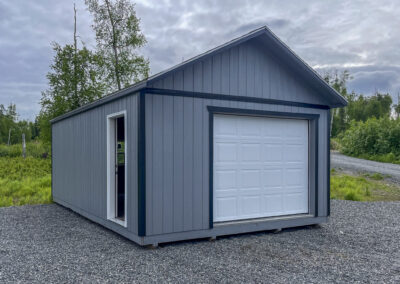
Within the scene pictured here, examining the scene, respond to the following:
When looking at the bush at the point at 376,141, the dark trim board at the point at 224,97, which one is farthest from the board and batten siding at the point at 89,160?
the bush at the point at 376,141

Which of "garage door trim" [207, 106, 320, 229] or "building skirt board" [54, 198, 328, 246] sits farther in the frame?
→ "garage door trim" [207, 106, 320, 229]

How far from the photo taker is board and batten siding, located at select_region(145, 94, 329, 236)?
190 inches

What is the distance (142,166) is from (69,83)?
9682 mm

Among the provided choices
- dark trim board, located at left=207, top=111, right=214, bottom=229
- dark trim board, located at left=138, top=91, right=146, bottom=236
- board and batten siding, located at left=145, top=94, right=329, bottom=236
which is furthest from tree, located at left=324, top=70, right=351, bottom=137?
dark trim board, located at left=138, top=91, right=146, bottom=236

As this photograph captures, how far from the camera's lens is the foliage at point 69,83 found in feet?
42.4

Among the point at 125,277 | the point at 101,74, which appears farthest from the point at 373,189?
the point at 101,74

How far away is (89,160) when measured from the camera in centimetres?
684

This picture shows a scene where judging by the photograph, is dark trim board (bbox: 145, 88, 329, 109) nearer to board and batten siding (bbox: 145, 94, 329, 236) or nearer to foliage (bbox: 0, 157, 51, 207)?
board and batten siding (bbox: 145, 94, 329, 236)

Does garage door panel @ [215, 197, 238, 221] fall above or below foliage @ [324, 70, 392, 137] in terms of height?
below

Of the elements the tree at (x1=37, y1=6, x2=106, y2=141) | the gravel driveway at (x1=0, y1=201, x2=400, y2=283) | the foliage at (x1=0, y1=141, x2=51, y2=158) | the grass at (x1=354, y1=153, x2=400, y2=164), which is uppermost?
the tree at (x1=37, y1=6, x2=106, y2=141)

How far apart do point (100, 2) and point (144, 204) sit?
12.1 meters

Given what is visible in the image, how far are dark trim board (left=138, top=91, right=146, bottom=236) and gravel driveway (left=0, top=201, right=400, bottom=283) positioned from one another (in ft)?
1.35

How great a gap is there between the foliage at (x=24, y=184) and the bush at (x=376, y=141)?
16720 millimetres

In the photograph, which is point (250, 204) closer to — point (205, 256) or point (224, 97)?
point (205, 256)
